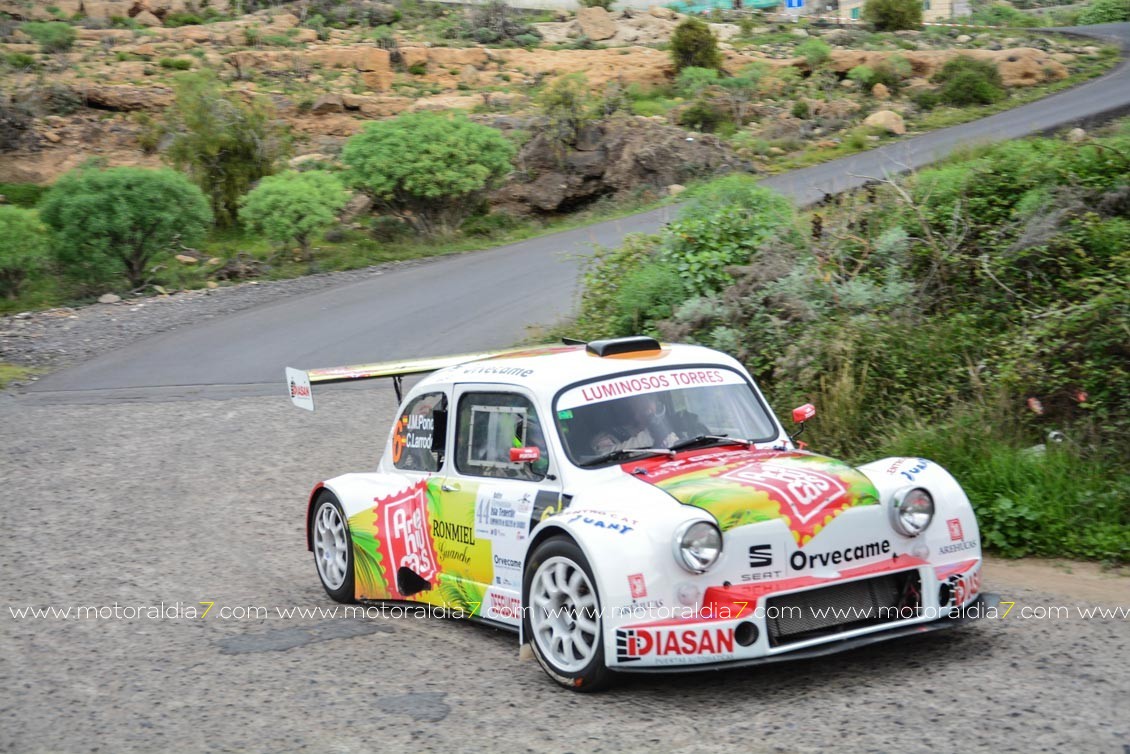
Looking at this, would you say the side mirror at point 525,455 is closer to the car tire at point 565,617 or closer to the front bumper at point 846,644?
the car tire at point 565,617

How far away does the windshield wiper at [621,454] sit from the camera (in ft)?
21.3

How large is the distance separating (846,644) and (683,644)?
792 millimetres

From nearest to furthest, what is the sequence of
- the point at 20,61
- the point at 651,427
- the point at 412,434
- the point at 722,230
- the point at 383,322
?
the point at 651,427 → the point at 412,434 → the point at 722,230 → the point at 383,322 → the point at 20,61

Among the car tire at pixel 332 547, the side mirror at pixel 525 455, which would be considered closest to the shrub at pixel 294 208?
the car tire at pixel 332 547

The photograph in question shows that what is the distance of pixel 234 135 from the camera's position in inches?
1288

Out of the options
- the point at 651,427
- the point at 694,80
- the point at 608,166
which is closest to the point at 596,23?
the point at 694,80

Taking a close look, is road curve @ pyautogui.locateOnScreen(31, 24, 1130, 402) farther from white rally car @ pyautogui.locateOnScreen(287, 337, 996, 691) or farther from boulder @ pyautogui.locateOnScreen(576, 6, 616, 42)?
boulder @ pyautogui.locateOnScreen(576, 6, 616, 42)

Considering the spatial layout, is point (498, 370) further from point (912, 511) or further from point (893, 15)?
point (893, 15)

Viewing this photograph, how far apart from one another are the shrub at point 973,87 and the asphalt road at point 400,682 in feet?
109

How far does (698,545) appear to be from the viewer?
5469mm

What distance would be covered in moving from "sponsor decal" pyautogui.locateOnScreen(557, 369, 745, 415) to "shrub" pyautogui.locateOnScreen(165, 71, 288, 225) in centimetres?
2716

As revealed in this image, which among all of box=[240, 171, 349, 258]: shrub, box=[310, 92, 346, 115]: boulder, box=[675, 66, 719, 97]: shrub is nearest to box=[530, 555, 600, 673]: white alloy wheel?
box=[240, 171, 349, 258]: shrub

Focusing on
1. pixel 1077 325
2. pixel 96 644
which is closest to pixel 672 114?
pixel 1077 325

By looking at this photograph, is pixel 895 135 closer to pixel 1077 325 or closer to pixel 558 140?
pixel 558 140
